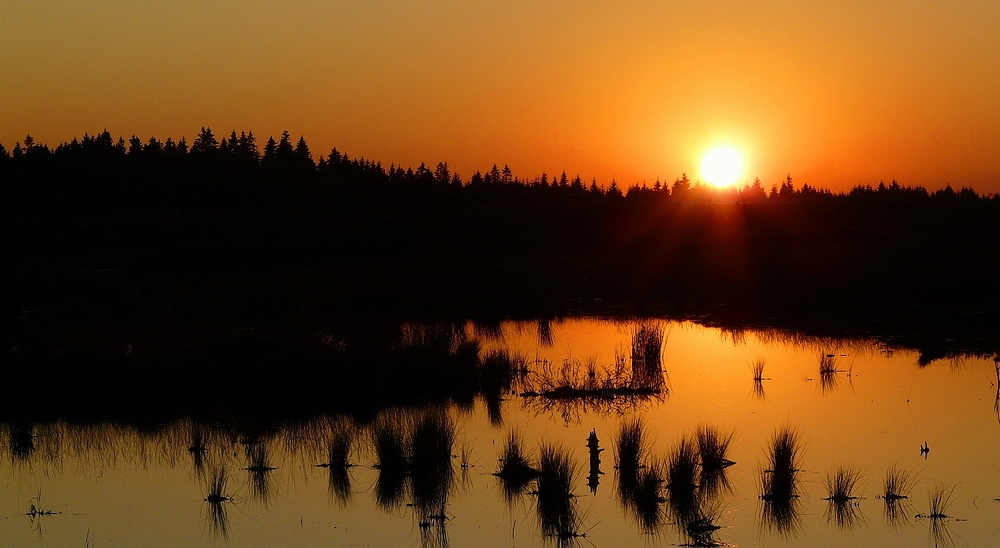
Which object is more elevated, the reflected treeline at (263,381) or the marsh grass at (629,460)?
the reflected treeline at (263,381)

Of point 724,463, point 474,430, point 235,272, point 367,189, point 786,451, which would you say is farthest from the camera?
point 367,189

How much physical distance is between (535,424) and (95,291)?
33693 mm

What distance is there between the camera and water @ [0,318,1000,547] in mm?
11117

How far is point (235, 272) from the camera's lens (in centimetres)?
5553

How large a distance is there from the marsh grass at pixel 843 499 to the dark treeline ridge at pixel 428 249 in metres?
15.2

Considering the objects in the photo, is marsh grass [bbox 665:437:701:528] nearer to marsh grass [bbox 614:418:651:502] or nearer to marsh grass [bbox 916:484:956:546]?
marsh grass [bbox 614:418:651:502]

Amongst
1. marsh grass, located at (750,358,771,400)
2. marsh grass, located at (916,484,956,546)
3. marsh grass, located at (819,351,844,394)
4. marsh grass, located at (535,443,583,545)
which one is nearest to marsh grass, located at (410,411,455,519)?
marsh grass, located at (535,443,583,545)

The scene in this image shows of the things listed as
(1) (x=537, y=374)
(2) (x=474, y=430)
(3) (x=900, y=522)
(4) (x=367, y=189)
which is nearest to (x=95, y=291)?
(1) (x=537, y=374)

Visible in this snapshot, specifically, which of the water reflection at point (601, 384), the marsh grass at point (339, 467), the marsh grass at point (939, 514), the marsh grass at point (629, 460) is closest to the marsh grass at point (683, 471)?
Answer: the marsh grass at point (629, 460)

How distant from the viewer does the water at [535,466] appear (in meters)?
11.1

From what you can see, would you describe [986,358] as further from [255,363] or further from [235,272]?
[235,272]

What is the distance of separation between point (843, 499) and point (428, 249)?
2158 inches

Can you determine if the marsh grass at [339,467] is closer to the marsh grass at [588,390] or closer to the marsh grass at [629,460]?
the marsh grass at [629,460]

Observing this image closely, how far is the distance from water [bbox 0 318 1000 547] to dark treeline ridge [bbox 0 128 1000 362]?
36.1 feet
